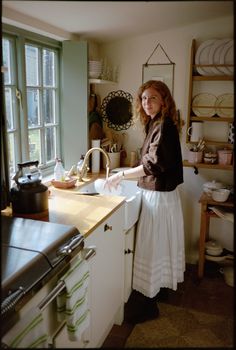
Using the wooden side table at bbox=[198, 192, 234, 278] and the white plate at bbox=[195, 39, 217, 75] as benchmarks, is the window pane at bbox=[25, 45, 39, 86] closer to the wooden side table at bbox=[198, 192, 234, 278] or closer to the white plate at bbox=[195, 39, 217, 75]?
the white plate at bbox=[195, 39, 217, 75]

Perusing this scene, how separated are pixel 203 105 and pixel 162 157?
772 mm

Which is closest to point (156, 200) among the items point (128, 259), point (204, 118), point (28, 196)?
point (128, 259)

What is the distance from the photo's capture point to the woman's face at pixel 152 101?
2061 mm

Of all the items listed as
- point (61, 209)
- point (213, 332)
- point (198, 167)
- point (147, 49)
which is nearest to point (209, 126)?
point (198, 167)

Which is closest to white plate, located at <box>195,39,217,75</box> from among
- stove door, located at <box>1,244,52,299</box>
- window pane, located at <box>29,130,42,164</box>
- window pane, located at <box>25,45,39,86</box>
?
window pane, located at <box>25,45,39,86</box>

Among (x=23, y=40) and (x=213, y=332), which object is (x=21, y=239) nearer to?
(x=213, y=332)

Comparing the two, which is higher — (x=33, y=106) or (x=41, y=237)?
(x=33, y=106)

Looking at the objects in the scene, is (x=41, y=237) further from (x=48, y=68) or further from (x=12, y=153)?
(x=48, y=68)

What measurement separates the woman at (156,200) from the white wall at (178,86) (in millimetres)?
435

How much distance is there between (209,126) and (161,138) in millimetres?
801

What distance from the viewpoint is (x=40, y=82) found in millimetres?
2248

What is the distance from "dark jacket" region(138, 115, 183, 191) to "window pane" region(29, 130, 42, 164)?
728 mm

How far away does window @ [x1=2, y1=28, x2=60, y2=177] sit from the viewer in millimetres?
1943

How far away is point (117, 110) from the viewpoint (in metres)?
2.74
